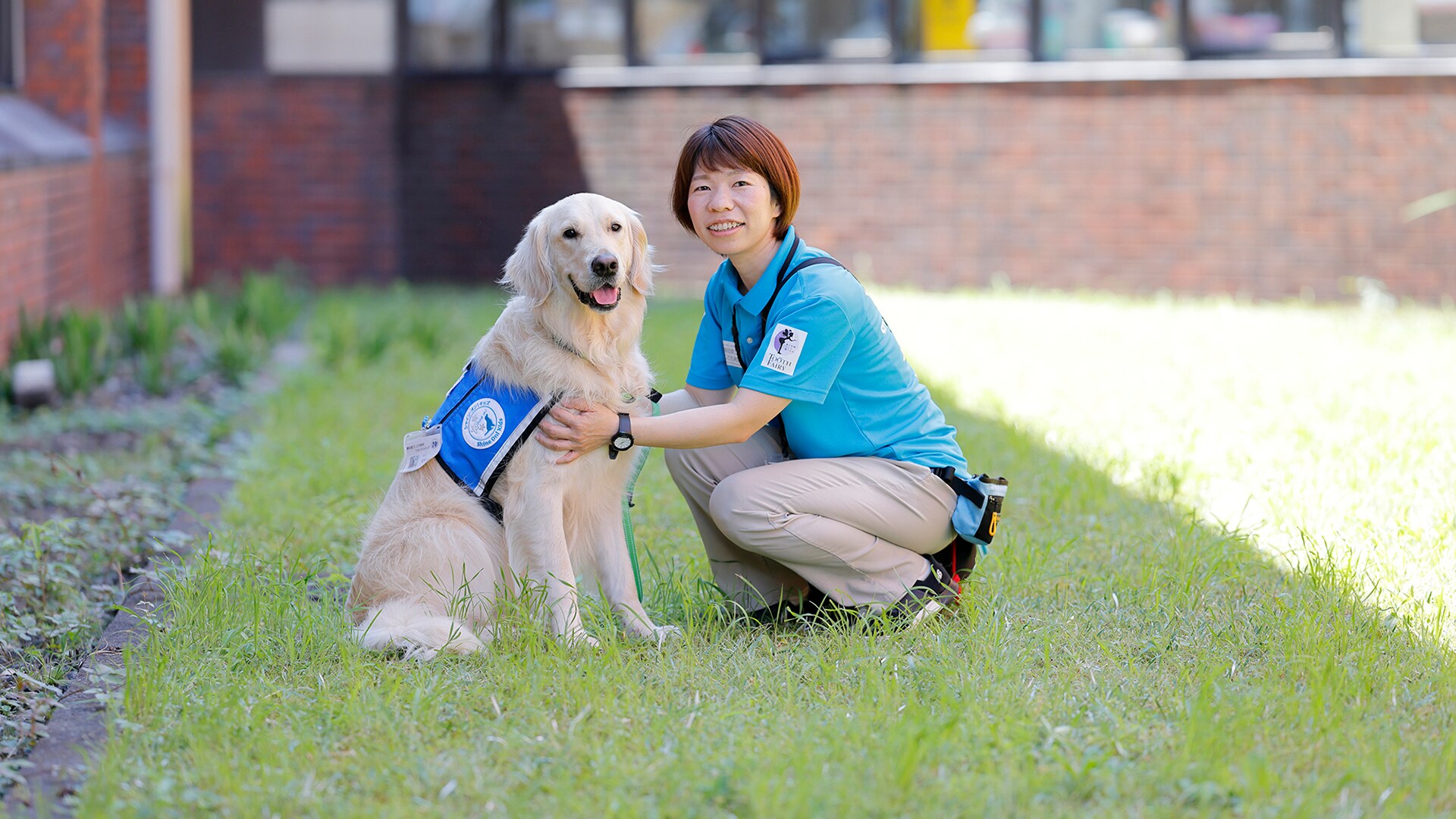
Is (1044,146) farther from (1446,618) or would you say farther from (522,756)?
(522,756)

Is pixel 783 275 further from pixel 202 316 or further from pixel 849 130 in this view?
pixel 849 130

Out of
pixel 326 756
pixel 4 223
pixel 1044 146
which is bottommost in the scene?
pixel 326 756

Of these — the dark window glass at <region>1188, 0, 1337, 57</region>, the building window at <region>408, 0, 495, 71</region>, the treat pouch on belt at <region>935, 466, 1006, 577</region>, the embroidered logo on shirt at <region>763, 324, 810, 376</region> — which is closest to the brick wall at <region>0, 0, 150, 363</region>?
the building window at <region>408, 0, 495, 71</region>

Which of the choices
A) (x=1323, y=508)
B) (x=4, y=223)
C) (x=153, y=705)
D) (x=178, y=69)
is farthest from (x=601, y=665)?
(x=178, y=69)

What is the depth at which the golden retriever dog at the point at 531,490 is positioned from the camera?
11.3 ft

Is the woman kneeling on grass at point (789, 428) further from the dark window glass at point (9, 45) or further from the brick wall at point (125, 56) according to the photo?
the brick wall at point (125, 56)

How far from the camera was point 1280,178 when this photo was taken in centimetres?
1014

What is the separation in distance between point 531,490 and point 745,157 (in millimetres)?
994

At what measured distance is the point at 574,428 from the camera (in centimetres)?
343

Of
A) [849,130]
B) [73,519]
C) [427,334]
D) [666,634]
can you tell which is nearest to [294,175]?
[427,334]

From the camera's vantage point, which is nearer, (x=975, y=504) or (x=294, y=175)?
(x=975, y=504)

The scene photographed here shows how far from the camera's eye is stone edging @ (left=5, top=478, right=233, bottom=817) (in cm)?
268

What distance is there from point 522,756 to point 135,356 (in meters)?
5.78

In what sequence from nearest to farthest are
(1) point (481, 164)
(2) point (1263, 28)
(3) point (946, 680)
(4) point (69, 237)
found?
(3) point (946, 680) < (4) point (69, 237) < (2) point (1263, 28) < (1) point (481, 164)
